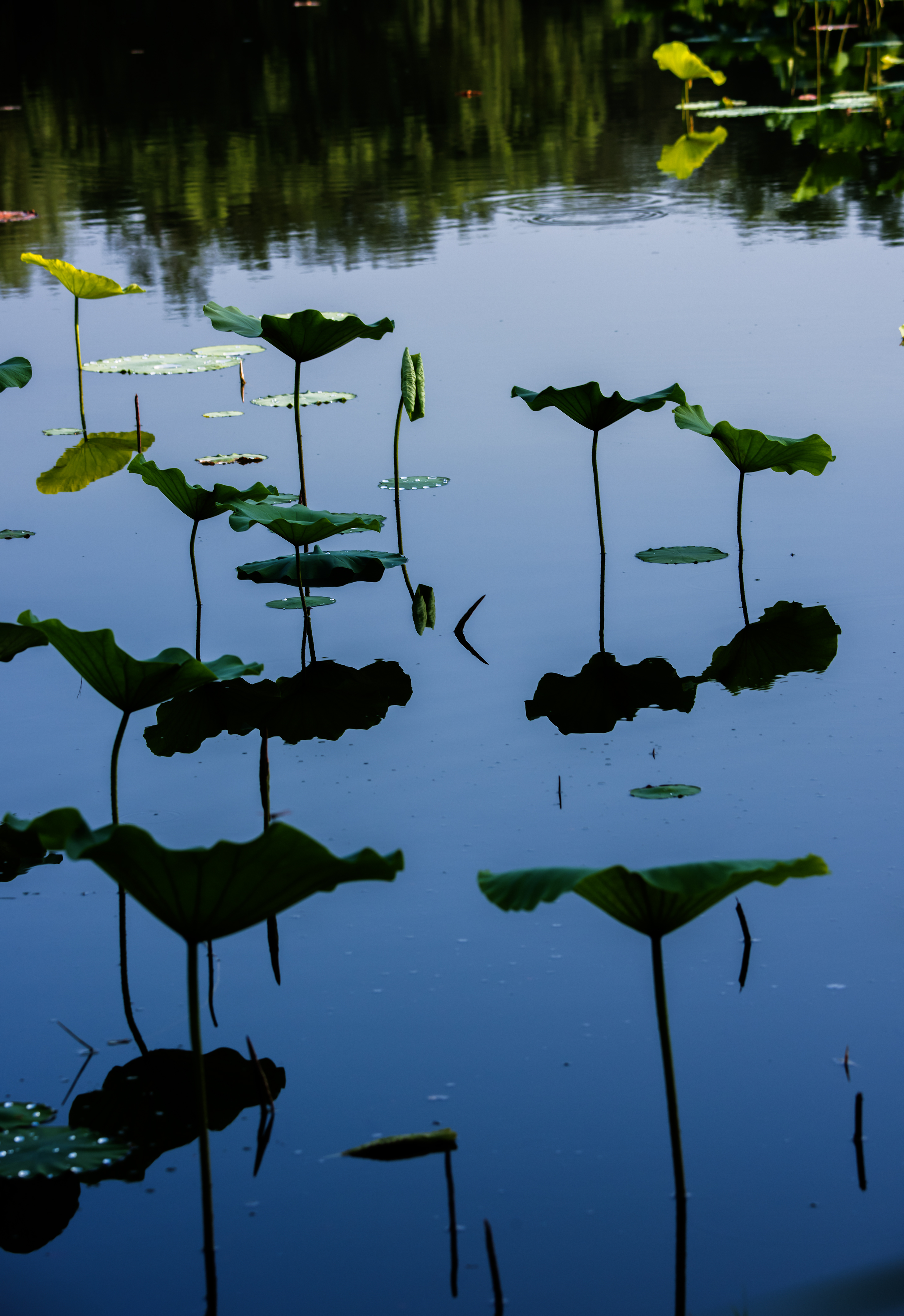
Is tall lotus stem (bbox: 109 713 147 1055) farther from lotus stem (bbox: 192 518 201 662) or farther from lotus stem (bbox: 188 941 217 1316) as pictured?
lotus stem (bbox: 192 518 201 662)

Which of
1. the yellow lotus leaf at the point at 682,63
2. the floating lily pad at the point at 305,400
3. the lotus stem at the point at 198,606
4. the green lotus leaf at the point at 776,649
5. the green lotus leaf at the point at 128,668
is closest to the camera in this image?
the green lotus leaf at the point at 128,668

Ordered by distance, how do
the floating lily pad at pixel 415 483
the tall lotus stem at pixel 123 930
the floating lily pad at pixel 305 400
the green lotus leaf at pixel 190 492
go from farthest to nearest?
1. the floating lily pad at pixel 305 400
2. the floating lily pad at pixel 415 483
3. the green lotus leaf at pixel 190 492
4. the tall lotus stem at pixel 123 930

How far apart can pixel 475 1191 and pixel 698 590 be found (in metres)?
1.82

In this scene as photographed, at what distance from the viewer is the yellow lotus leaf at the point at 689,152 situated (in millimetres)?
9141

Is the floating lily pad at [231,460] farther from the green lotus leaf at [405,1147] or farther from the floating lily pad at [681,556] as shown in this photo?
the green lotus leaf at [405,1147]

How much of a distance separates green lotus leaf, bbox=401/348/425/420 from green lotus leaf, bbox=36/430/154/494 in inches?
39.2

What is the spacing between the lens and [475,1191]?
1.50 m

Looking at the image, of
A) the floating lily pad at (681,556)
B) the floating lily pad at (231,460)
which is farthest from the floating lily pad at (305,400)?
the floating lily pad at (681,556)

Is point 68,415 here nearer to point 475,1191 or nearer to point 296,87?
point 475,1191

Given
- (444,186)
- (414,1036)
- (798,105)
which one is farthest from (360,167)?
(414,1036)

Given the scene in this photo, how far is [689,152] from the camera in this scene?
973 cm

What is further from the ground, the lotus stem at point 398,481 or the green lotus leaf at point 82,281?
the green lotus leaf at point 82,281

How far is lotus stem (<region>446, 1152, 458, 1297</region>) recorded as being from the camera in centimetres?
140

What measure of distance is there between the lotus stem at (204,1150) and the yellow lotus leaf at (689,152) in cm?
826
